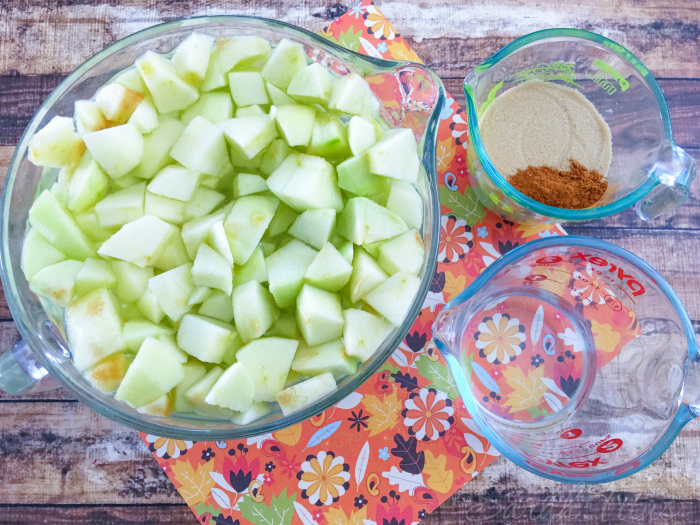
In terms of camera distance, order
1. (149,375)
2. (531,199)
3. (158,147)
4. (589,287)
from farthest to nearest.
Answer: (589,287) < (531,199) < (158,147) < (149,375)

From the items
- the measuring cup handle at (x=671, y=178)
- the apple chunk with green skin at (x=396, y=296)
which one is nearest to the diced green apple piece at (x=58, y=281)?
the apple chunk with green skin at (x=396, y=296)

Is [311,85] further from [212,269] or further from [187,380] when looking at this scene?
[187,380]

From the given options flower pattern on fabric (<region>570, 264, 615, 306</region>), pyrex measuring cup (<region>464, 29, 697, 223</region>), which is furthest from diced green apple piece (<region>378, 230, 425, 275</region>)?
flower pattern on fabric (<region>570, 264, 615, 306</region>)

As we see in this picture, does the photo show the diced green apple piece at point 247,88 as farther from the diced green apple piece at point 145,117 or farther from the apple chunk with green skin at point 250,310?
the apple chunk with green skin at point 250,310

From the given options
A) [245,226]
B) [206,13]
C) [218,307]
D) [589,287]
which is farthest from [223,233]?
[589,287]

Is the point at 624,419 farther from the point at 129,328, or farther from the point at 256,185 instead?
the point at 129,328

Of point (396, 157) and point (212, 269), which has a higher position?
point (396, 157)
